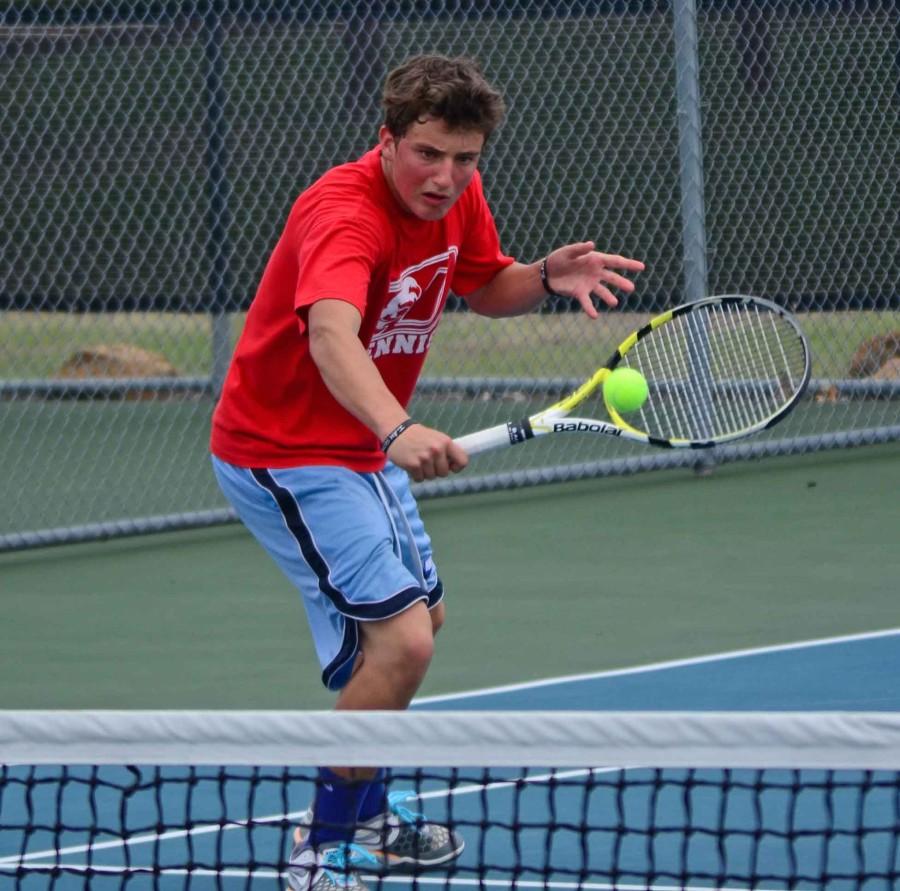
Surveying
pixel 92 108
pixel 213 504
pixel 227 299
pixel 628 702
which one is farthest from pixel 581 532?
pixel 92 108

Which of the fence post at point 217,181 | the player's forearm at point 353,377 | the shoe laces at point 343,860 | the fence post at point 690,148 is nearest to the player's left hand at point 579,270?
the player's forearm at point 353,377

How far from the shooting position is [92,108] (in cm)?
944

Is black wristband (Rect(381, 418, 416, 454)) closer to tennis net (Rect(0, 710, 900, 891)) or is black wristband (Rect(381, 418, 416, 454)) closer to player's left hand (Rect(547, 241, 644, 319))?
tennis net (Rect(0, 710, 900, 891))

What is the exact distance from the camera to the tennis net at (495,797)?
272 cm

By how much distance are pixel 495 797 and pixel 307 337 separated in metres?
1.19

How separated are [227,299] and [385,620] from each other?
625cm

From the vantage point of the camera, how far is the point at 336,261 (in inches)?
135

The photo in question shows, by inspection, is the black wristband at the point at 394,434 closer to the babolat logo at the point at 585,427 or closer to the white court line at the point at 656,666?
the babolat logo at the point at 585,427

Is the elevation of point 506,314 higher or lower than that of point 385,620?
higher

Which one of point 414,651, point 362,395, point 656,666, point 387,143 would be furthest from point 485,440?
point 656,666

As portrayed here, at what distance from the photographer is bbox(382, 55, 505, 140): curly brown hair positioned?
3.44m

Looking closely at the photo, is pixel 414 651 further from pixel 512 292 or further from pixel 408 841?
pixel 512 292

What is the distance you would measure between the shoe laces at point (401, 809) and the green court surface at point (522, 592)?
1050 millimetres

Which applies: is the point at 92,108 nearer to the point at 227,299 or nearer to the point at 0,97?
the point at 0,97
